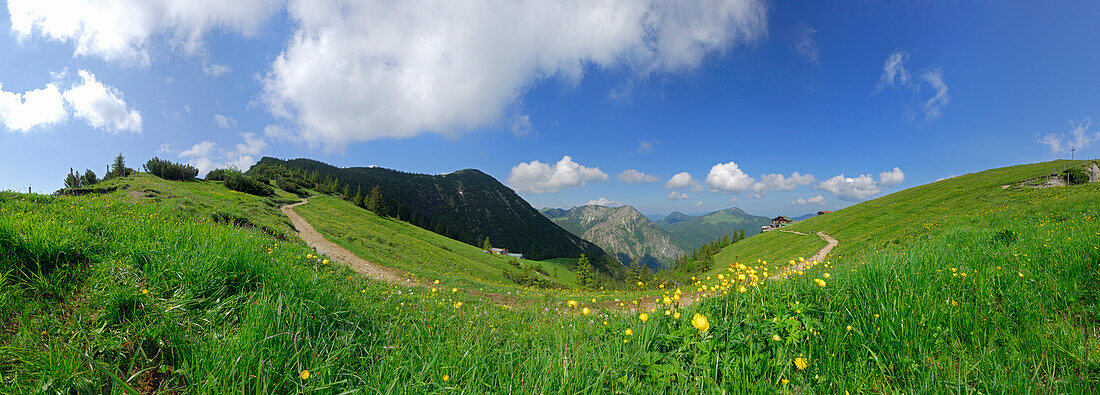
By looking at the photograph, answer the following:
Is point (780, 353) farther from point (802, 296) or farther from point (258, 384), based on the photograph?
point (258, 384)

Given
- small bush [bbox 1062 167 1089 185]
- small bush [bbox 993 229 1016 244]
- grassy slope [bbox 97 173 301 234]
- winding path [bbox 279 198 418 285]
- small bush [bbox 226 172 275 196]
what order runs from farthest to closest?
1. small bush [bbox 226 172 275 196]
2. small bush [bbox 1062 167 1089 185]
3. grassy slope [bbox 97 173 301 234]
4. winding path [bbox 279 198 418 285]
5. small bush [bbox 993 229 1016 244]

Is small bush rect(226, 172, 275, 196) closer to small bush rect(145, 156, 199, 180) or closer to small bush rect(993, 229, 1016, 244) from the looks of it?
small bush rect(145, 156, 199, 180)

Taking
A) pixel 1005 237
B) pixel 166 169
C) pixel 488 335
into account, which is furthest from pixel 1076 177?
pixel 166 169

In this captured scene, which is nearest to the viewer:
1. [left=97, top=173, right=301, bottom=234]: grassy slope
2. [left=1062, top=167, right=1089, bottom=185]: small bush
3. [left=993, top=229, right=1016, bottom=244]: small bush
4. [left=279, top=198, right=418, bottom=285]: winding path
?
[left=993, top=229, right=1016, bottom=244]: small bush

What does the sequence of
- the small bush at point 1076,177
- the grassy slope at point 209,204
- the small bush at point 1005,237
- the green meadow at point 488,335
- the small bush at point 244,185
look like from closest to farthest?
1. the green meadow at point 488,335
2. the small bush at point 1005,237
3. the grassy slope at point 209,204
4. the small bush at point 1076,177
5. the small bush at point 244,185

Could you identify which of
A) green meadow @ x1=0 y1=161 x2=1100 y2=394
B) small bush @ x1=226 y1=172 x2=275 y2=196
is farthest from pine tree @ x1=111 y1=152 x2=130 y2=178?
green meadow @ x1=0 y1=161 x2=1100 y2=394

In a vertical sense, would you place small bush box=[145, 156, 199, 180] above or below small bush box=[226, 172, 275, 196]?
above

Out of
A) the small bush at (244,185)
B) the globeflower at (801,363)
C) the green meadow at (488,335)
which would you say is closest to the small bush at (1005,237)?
the green meadow at (488,335)

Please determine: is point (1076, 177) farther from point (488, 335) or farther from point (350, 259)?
point (350, 259)

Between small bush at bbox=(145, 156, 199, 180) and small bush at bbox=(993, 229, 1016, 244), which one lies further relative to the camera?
small bush at bbox=(145, 156, 199, 180)

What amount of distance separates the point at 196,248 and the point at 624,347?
481 cm

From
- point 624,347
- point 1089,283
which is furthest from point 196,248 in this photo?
point 1089,283

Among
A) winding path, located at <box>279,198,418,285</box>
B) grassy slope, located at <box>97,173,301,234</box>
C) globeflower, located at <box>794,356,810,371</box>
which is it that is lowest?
winding path, located at <box>279,198,418,285</box>

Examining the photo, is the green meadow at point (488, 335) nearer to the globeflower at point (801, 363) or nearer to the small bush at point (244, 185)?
the globeflower at point (801, 363)
